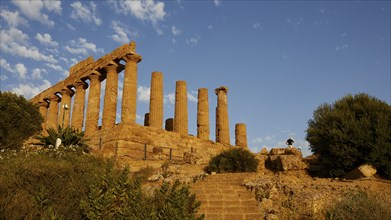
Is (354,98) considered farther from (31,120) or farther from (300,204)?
(31,120)

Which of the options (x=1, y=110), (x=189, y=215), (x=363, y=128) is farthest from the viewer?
(x=1, y=110)

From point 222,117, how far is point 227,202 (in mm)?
19941

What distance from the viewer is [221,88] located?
1287 inches

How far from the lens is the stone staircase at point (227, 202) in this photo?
10.9 meters

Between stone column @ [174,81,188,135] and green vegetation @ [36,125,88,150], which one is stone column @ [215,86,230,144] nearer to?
stone column @ [174,81,188,135]

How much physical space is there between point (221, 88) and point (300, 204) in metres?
22.3

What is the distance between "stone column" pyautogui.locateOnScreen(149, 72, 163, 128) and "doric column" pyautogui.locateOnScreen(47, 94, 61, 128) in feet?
36.4

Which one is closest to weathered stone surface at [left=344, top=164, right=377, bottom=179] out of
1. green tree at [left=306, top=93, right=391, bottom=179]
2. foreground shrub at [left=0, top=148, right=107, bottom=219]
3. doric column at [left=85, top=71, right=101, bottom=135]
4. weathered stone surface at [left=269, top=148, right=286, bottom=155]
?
green tree at [left=306, top=93, right=391, bottom=179]

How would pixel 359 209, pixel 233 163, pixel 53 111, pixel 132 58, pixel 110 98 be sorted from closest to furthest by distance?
1. pixel 359 209
2. pixel 233 163
3. pixel 132 58
4. pixel 110 98
5. pixel 53 111

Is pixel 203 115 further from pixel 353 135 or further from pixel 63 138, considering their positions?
pixel 353 135

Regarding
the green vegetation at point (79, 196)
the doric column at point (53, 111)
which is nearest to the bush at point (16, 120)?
the doric column at point (53, 111)

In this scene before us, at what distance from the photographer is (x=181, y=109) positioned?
28922mm

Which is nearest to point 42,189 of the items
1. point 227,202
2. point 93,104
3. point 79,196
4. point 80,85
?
point 79,196

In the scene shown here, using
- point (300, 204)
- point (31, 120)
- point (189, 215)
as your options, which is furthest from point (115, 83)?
point (189, 215)
